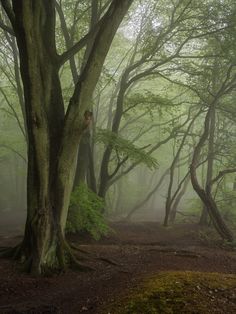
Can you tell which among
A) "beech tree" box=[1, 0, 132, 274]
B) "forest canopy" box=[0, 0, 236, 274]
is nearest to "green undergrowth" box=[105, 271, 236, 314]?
"beech tree" box=[1, 0, 132, 274]

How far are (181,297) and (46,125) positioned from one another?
480 cm

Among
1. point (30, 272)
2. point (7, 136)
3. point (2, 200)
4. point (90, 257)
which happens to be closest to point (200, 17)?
point (90, 257)

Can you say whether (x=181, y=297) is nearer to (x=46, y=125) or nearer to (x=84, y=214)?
(x=46, y=125)

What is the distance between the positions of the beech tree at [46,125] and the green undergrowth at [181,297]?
9.09 ft

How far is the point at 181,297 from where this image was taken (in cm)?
546

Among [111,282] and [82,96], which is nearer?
[111,282]

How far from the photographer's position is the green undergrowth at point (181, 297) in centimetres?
516

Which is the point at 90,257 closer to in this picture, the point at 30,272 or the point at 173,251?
the point at 30,272

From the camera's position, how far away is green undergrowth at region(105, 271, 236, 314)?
16.9 feet

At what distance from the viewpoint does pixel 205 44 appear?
17859mm

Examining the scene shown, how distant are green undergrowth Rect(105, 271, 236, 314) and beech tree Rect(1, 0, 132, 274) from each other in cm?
277

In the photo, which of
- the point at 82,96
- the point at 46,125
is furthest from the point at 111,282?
the point at 82,96

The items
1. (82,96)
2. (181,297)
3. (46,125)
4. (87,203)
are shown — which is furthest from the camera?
(87,203)

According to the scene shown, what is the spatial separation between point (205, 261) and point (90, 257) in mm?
2985
